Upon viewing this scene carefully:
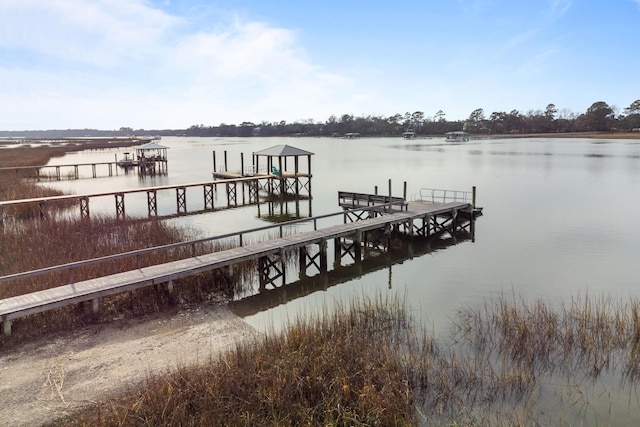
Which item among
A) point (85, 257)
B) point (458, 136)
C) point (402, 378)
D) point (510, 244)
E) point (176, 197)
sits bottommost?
point (510, 244)

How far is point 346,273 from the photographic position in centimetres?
1313

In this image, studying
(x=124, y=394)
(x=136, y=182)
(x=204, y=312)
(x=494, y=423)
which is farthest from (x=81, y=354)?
(x=136, y=182)

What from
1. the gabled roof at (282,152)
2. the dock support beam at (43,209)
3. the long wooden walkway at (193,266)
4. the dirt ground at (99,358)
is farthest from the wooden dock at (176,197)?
the dirt ground at (99,358)

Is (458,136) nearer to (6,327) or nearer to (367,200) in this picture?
(367,200)

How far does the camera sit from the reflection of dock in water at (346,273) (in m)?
10.3

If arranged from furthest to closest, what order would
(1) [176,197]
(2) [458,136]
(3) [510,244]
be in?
(2) [458,136] < (1) [176,197] < (3) [510,244]

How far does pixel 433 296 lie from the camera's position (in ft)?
35.5

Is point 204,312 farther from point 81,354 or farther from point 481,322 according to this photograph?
point 481,322

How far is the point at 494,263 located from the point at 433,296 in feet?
12.8

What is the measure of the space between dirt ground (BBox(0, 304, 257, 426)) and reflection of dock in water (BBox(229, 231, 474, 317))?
125 centimetres

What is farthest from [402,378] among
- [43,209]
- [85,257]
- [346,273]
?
[43,209]

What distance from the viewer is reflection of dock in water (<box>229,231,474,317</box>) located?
10344 millimetres

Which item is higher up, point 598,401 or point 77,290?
point 77,290

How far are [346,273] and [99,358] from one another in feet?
24.7
